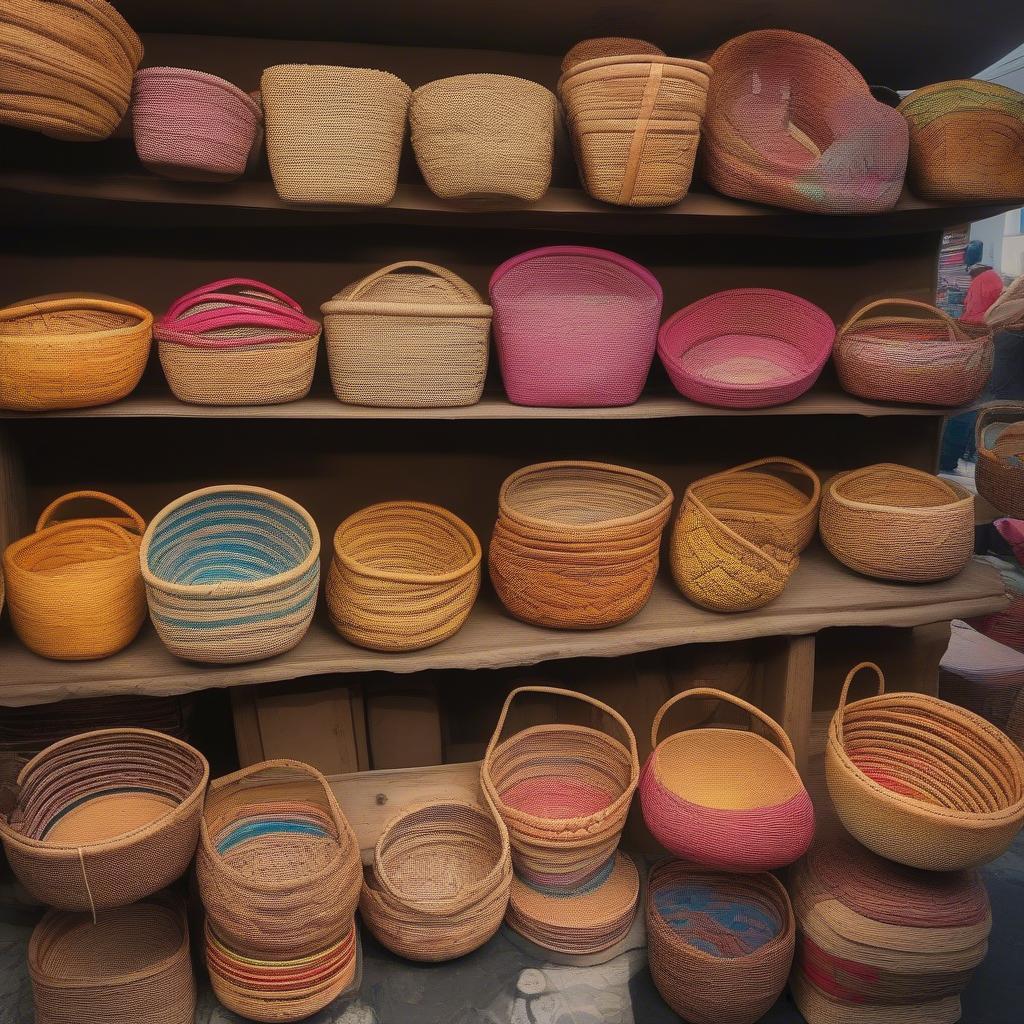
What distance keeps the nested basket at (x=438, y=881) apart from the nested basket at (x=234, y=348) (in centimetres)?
107

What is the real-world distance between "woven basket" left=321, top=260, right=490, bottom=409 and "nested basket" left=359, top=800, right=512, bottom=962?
39.0 inches

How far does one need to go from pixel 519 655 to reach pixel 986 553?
194cm

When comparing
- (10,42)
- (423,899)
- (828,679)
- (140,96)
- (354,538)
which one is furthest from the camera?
(828,679)

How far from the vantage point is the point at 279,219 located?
2.12 meters

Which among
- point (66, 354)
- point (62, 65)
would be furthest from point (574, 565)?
point (62, 65)

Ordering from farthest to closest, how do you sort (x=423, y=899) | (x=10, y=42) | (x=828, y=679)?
(x=828, y=679) < (x=423, y=899) < (x=10, y=42)

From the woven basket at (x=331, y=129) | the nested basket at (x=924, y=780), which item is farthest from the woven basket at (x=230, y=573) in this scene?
the nested basket at (x=924, y=780)

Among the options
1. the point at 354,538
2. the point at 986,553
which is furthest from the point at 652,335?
the point at 986,553

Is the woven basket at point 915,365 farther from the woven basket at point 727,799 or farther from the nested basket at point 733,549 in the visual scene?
the woven basket at point 727,799

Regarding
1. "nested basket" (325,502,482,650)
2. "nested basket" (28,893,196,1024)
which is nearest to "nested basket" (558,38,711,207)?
"nested basket" (325,502,482,650)

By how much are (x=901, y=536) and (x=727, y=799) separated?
0.81 meters

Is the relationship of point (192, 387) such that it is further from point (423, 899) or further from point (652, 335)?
point (423, 899)

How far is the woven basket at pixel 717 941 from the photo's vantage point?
5.81 feet

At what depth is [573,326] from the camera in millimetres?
2061
